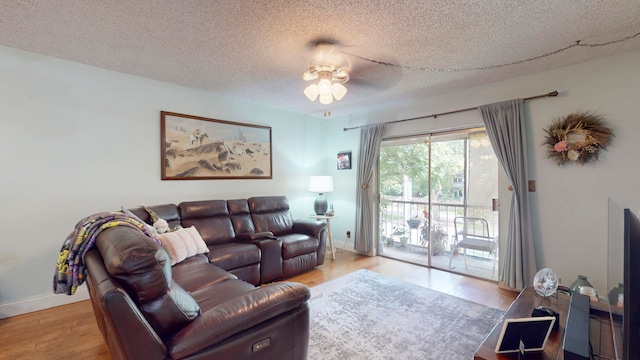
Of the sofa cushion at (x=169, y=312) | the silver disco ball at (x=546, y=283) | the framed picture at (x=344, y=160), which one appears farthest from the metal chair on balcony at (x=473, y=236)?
the sofa cushion at (x=169, y=312)

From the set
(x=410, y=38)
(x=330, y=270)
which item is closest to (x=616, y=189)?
(x=410, y=38)

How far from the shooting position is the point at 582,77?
279cm

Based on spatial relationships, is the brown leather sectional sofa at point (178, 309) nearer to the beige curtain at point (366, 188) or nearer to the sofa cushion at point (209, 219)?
the sofa cushion at point (209, 219)

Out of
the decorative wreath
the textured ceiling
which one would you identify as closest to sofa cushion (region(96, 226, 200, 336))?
the textured ceiling

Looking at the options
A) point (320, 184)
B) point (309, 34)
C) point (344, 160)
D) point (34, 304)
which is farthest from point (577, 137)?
point (34, 304)

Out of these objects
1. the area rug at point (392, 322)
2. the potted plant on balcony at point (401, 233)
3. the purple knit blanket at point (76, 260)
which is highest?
the purple knit blanket at point (76, 260)

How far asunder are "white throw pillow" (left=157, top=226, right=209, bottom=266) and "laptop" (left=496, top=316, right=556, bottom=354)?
2.55 m

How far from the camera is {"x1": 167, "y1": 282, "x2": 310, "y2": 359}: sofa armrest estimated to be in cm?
121

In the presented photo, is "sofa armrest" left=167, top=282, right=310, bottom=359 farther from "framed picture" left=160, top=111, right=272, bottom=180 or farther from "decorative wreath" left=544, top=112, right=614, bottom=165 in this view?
"decorative wreath" left=544, top=112, right=614, bottom=165

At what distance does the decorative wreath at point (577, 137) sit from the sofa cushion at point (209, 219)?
3876mm

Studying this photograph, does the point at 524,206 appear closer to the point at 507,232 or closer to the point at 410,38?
the point at 507,232

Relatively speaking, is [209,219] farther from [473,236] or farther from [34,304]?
[473,236]

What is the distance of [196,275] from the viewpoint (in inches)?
90.4

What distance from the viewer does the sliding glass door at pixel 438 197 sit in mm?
3641
